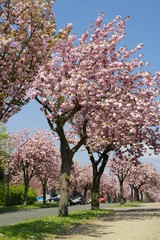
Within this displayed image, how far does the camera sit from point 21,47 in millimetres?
11984

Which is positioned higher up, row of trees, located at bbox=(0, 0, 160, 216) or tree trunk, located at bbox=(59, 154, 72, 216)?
row of trees, located at bbox=(0, 0, 160, 216)

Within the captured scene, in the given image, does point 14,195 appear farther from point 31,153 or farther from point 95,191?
point 95,191

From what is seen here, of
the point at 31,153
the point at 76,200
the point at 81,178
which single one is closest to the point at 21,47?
the point at 31,153

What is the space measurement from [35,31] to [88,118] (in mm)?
9665

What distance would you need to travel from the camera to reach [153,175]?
7956cm

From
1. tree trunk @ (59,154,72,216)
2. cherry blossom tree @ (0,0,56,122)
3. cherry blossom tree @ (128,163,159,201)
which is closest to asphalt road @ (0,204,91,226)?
tree trunk @ (59,154,72,216)

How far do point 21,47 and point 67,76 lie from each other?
23.3ft

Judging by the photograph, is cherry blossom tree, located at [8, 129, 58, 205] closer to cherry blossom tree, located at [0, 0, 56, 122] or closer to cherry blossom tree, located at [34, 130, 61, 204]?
cherry blossom tree, located at [34, 130, 61, 204]

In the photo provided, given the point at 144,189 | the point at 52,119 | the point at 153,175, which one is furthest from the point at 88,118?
the point at 144,189

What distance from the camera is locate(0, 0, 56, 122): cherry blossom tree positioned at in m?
11.4

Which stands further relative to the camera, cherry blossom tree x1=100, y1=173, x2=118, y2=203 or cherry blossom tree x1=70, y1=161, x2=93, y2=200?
cherry blossom tree x1=100, y1=173, x2=118, y2=203

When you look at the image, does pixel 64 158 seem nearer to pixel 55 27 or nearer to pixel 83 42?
pixel 83 42

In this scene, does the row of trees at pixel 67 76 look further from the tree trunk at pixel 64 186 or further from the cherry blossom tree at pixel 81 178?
the cherry blossom tree at pixel 81 178

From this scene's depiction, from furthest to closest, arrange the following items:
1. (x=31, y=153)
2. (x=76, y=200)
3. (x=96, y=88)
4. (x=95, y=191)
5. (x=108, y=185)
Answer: (x=108, y=185), (x=76, y=200), (x=31, y=153), (x=95, y=191), (x=96, y=88)
